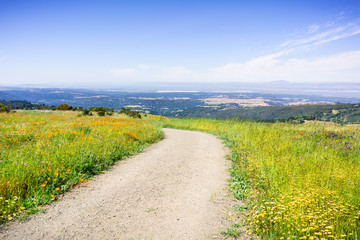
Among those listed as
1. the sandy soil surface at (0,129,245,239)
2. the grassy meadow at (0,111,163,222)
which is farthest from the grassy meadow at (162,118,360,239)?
the grassy meadow at (0,111,163,222)

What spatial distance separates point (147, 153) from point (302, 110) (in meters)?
106

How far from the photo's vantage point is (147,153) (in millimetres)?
9461

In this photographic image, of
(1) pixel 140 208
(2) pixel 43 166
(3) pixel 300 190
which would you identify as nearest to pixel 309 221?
(3) pixel 300 190

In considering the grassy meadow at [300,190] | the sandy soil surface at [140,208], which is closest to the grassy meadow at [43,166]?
the sandy soil surface at [140,208]

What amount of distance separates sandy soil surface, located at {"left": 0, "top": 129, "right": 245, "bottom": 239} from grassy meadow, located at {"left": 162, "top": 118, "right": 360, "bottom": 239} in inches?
25.5

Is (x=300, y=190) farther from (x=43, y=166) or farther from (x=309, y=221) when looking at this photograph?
(x=43, y=166)

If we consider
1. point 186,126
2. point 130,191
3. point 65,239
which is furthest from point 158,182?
point 186,126

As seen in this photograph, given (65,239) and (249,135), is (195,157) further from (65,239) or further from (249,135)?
(65,239)

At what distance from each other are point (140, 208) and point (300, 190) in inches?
136

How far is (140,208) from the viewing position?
14.3 ft

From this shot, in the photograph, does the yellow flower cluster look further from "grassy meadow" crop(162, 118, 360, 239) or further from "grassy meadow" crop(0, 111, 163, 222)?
"grassy meadow" crop(0, 111, 163, 222)

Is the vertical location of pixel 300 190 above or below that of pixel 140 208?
above

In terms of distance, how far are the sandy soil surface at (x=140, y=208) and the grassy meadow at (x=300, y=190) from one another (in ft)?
2.12

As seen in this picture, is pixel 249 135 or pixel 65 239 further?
pixel 249 135
